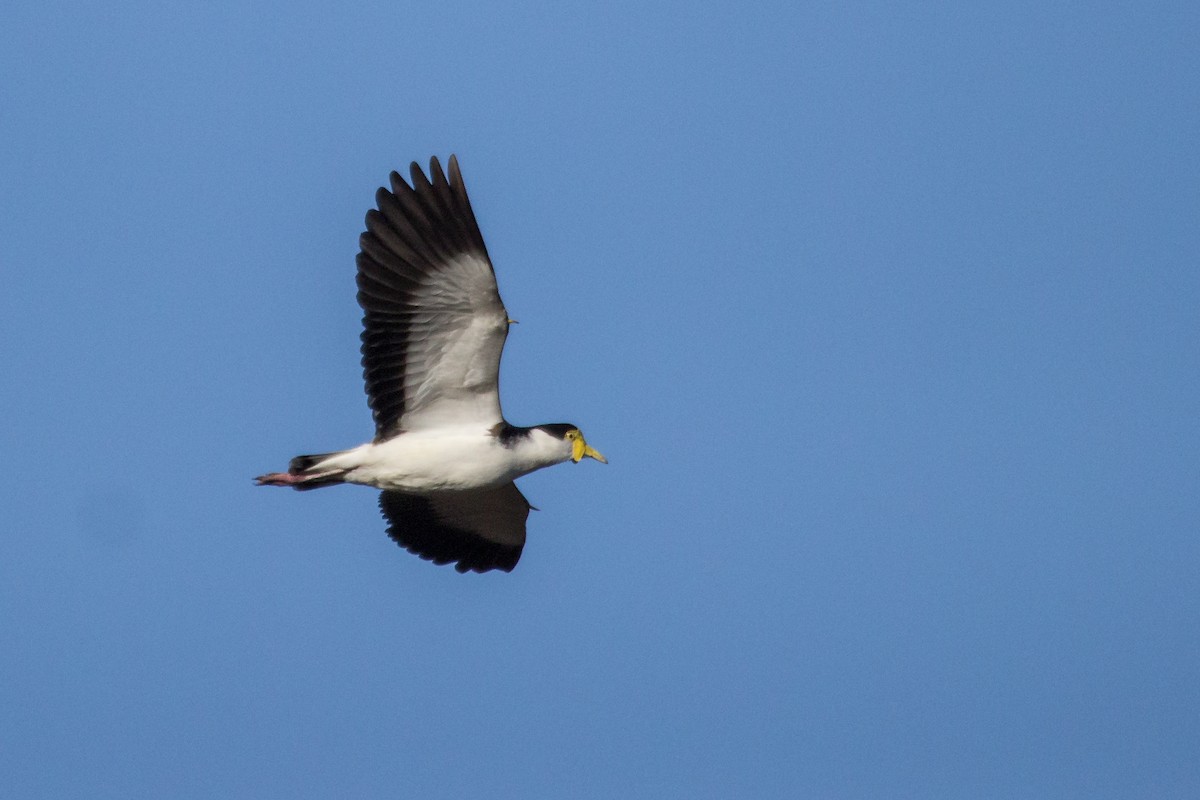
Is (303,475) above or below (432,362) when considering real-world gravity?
below

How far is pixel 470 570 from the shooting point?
66.5 feet

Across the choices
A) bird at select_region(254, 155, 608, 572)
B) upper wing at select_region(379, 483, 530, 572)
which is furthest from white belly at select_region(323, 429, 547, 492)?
upper wing at select_region(379, 483, 530, 572)

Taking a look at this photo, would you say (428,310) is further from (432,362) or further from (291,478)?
(291,478)

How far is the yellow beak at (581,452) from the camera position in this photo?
1792 centimetres

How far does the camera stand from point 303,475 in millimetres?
17453

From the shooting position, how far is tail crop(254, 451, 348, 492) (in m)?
17.4

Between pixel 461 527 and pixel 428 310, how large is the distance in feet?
12.8

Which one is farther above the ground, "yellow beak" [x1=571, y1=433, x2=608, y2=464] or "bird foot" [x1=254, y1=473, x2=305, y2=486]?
"yellow beak" [x1=571, y1=433, x2=608, y2=464]

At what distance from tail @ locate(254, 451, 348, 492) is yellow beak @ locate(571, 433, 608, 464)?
2.34m

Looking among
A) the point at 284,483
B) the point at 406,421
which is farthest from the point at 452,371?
the point at 284,483

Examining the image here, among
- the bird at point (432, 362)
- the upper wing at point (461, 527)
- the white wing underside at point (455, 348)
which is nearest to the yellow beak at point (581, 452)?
the bird at point (432, 362)

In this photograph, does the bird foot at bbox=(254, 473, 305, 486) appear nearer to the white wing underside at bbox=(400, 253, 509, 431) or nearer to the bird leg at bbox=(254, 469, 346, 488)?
the bird leg at bbox=(254, 469, 346, 488)

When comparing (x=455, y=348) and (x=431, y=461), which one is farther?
(x=431, y=461)

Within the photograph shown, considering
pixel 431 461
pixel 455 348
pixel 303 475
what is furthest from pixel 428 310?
pixel 303 475
